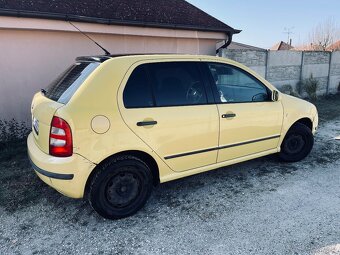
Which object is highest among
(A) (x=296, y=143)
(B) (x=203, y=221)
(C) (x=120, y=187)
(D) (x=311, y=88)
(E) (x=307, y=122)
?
(D) (x=311, y=88)

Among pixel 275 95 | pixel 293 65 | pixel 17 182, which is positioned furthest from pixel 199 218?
pixel 293 65

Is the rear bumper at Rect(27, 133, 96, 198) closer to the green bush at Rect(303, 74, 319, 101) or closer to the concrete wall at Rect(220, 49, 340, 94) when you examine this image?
the concrete wall at Rect(220, 49, 340, 94)

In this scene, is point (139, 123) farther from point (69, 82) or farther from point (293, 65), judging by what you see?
point (293, 65)

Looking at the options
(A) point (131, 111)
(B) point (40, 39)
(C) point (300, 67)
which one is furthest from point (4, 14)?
(C) point (300, 67)

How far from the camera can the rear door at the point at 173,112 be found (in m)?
2.99

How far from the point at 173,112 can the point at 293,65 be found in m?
8.34

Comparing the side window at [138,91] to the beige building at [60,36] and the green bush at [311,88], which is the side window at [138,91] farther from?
the green bush at [311,88]

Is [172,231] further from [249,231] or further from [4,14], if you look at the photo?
[4,14]

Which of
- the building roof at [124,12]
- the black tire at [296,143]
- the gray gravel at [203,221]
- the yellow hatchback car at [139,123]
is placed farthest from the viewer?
the building roof at [124,12]

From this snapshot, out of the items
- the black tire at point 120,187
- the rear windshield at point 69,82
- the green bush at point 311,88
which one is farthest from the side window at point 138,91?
the green bush at point 311,88

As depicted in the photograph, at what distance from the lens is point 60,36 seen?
6.03 m

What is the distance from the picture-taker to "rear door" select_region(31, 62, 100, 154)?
114 inches

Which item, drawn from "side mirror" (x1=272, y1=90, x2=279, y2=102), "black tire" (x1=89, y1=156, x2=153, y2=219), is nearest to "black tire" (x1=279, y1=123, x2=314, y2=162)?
"side mirror" (x1=272, y1=90, x2=279, y2=102)

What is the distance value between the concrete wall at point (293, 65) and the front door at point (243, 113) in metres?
4.19
